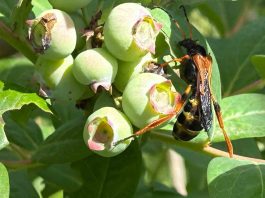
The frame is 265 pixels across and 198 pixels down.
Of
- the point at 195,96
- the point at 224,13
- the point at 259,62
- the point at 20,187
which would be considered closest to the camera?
the point at 195,96

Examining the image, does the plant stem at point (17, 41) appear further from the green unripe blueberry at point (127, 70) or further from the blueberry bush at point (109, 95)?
the green unripe blueberry at point (127, 70)

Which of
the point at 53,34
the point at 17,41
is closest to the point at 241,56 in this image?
the point at 17,41

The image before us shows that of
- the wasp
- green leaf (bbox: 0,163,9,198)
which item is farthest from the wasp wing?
green leaf (bbox: 0,163,9,198)

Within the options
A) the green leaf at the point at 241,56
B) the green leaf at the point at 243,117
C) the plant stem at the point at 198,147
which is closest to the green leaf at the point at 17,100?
the plant stem at the point at 198,147

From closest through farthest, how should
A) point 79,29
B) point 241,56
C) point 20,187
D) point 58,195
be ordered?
point 79,29
point 20,187
point 58,195
point 241,56

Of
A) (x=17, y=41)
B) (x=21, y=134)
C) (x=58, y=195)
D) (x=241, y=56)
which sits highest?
(x=17, y=41)

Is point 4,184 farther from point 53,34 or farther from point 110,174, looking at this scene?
point 110,174
